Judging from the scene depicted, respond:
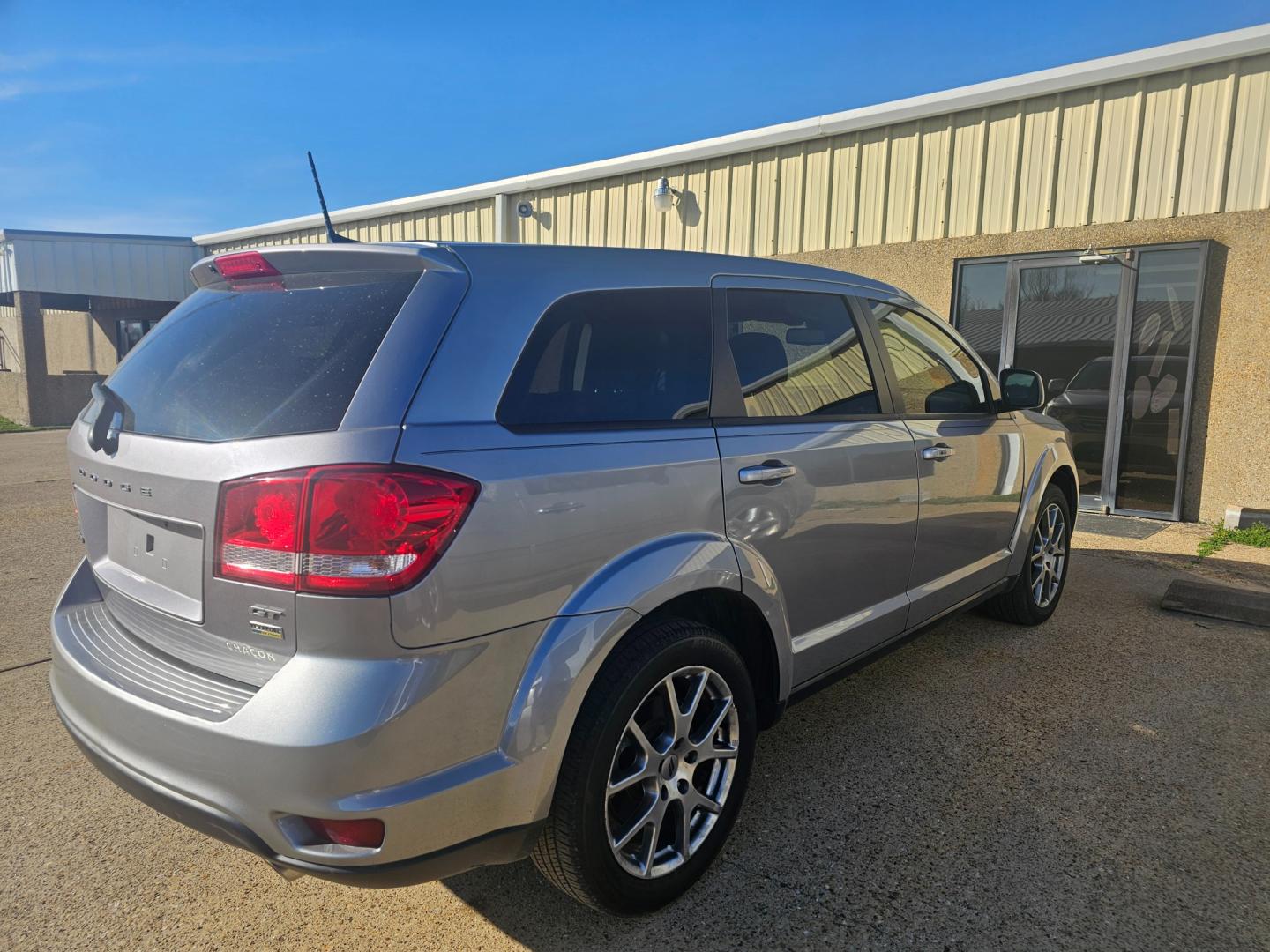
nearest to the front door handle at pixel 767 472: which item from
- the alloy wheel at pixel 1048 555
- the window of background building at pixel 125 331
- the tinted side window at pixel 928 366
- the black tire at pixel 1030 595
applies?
the tinted side window at pixel 928 366

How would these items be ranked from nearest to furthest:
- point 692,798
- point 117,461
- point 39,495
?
1. point 117,461
2. point 692,798
3. point 39,495

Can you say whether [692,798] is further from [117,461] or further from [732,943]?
[117,461]

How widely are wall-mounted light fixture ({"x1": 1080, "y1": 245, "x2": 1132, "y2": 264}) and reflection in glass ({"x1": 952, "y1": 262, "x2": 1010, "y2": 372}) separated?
0.76 metres

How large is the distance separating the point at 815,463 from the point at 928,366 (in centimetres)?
120

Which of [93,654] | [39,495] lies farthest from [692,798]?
[39,495]

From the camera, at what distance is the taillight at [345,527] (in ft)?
5.41

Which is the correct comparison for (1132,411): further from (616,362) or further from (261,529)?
(261,529)

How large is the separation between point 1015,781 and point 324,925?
225 cm

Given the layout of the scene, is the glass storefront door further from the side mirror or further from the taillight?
the taillight

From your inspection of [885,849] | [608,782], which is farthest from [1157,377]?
[608,782]

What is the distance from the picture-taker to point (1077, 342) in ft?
25.6

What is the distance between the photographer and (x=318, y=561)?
5.42 feet

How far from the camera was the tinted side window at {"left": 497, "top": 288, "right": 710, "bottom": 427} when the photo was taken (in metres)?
1.99

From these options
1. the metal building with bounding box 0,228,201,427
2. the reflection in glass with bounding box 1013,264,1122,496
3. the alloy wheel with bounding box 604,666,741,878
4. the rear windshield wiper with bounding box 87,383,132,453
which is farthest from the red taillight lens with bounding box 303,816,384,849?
the metal building with bounding box 0,228,201,427
